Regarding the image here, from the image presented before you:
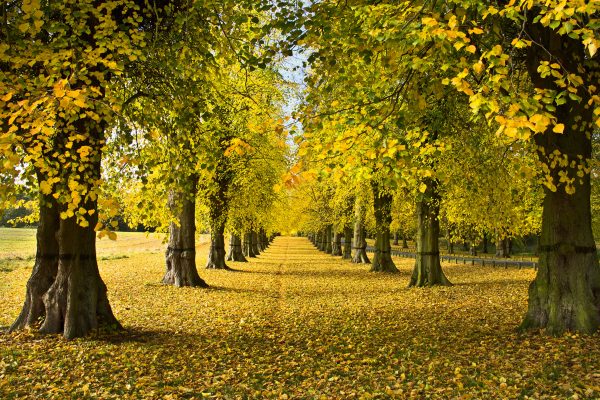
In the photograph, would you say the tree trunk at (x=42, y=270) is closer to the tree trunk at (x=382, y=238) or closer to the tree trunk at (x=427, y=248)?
the tree trunk at (x=427, y=248)

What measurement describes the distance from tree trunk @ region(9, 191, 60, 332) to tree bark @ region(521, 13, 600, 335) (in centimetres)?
988

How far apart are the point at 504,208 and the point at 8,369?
13212mm

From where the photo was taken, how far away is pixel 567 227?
29.0 ft

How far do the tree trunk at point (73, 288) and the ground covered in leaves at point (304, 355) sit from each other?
0.37m

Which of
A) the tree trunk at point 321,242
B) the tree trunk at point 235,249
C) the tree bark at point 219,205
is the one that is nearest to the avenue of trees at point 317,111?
the tree bark at point 219,205

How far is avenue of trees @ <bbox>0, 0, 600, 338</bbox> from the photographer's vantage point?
210 inches

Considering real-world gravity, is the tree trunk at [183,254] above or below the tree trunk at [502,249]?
above

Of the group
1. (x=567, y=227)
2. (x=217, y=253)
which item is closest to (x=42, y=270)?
(x=567, y=227)

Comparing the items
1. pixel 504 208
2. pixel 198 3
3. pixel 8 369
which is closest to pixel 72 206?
pixel 8 369

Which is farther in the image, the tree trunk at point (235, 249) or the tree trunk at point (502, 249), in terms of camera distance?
the tree trunk at point (502, 249)

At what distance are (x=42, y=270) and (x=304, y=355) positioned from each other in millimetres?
5923

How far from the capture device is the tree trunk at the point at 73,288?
9.04 metres

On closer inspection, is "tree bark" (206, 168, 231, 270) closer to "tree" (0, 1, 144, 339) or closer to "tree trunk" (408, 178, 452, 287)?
"tree trunk" (408, 178, 452, 287)

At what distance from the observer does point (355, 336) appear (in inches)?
388
